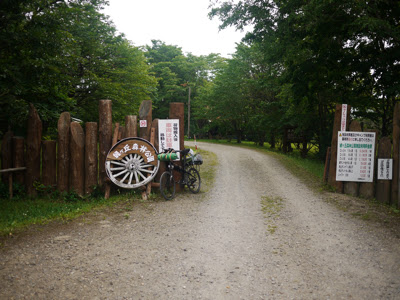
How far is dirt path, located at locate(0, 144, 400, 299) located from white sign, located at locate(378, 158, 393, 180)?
1.81 metres

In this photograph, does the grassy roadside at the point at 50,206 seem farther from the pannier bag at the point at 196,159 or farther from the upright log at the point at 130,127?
the upright log at the point at 130,127

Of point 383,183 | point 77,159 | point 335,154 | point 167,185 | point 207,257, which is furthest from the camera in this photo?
point 335,154

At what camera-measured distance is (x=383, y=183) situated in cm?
756

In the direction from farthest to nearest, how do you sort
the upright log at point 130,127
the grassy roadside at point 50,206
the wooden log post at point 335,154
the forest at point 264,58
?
the wooden log post at point 335,154, the upright log at point 130,127, the forest at point 264,58, the grassy roadside at point 50,206

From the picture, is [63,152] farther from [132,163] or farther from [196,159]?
[196,159]

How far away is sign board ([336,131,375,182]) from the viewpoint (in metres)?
7.98

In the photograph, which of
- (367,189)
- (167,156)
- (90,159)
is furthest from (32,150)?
(367,189)

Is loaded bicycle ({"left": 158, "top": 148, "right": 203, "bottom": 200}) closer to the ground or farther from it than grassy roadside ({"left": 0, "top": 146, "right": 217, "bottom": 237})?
farther from it

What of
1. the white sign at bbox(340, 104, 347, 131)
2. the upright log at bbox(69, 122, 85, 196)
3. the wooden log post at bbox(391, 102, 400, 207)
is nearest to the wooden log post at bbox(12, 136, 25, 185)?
the upright log at bbox(69, 122, 85, 196)

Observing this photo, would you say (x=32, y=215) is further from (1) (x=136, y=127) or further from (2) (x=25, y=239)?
(1) (x=136, y=127)

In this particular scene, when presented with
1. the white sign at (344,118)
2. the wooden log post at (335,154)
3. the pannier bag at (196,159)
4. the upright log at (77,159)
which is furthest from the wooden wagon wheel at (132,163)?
the white sign at (344,118)

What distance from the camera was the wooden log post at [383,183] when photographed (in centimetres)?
749

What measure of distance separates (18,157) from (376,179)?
9485mm

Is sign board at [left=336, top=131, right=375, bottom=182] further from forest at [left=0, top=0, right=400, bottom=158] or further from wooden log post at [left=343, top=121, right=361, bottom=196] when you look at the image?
forest at [left=0, top=0, right=400, bottom=158]
